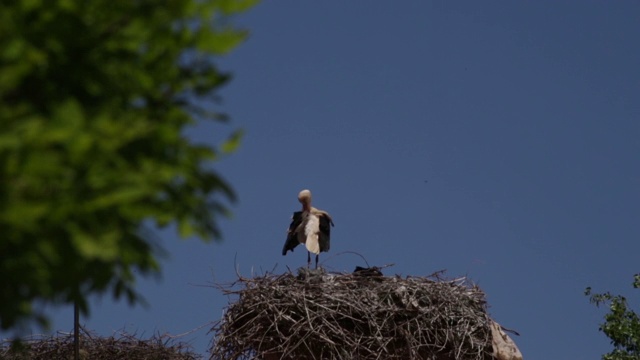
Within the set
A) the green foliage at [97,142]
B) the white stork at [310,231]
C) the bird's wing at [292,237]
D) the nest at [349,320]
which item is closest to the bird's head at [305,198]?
the white stork at [310,231]

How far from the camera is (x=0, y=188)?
3371 millimetres

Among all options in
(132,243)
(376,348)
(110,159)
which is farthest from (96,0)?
(376,348)

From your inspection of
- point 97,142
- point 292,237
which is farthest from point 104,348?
point 97,142

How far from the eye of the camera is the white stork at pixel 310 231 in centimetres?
1039

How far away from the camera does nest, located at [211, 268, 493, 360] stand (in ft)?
28.6

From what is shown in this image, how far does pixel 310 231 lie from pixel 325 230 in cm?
20

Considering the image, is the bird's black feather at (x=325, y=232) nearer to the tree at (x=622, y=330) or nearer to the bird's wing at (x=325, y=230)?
the bird's wing at (x=325, y=230)

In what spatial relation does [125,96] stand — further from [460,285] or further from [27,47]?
[460,285]

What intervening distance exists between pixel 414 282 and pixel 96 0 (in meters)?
5.91

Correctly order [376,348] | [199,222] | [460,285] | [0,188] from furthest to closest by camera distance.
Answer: [460,285] < [376,348] < [199,222] < [0,188]

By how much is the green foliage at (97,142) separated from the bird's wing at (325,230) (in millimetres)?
6301

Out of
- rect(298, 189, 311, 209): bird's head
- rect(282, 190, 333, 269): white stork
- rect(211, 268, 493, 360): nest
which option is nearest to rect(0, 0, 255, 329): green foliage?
rect(211, 268, 493, 360): nest

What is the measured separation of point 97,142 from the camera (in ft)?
11.4

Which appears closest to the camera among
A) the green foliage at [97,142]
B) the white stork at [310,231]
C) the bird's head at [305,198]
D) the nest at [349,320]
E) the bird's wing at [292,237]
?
the green foliage at [97,142]
